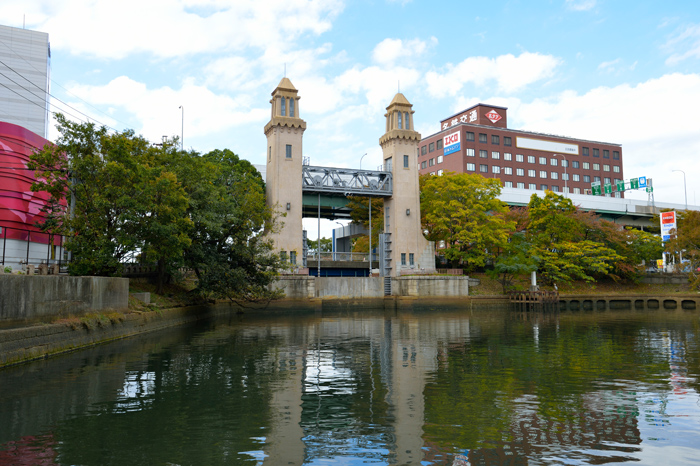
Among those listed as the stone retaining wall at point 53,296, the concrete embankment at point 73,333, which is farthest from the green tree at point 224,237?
the stone retaining wall at point 53,296

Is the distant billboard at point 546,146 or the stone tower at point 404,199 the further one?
the distant billboard at point 546,146

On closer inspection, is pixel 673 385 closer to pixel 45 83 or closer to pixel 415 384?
pixel 415 384

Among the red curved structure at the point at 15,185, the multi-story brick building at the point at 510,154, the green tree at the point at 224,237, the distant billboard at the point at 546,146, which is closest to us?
the red curved structure at the point at 15,185

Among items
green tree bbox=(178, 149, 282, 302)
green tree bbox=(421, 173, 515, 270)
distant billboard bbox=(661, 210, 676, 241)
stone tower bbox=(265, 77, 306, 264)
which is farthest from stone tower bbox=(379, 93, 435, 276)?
distant billboard bbox=(661, 210, 676, 241)

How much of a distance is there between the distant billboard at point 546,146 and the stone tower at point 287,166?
66221mm

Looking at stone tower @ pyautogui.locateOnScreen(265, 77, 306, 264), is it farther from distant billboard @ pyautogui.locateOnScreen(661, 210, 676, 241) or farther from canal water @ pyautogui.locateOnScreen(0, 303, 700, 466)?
distant billboard @ pyautogui.locateOnScreen(661, 210, 676, 241)

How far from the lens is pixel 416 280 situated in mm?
55875

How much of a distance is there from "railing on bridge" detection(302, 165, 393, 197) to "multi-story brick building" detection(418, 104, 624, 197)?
148 ft

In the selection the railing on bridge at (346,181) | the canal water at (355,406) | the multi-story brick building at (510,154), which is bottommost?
the canal water at (355,406)

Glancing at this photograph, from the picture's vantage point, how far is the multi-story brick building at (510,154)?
4117 inches

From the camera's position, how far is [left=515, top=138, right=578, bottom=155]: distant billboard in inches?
4311

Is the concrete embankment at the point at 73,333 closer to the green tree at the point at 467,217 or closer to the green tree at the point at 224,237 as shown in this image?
the green tree at the point at 224,237

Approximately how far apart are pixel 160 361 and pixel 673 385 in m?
15.3

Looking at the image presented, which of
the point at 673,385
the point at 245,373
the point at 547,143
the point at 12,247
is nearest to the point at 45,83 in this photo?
the point at 12,247
